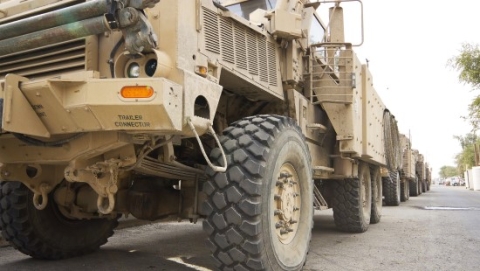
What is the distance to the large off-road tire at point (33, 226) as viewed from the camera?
14.7ft

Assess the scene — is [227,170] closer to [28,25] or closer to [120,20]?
[120,20]

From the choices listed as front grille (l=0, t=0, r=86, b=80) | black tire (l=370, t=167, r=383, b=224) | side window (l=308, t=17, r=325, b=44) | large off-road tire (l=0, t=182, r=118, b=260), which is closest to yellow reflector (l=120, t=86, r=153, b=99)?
front grille (l=0, t=0, r=86, b=80)

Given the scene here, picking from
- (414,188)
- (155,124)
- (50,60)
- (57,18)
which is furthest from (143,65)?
(414,188)

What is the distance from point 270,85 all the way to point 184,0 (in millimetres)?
1568

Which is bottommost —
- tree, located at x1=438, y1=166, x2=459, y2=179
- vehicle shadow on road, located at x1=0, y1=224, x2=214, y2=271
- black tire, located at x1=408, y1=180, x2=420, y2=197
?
vehicle shadow on road, located at x1=0, y1=224, x2=214, y2=271

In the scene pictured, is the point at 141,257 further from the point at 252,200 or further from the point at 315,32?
the point at 315,32

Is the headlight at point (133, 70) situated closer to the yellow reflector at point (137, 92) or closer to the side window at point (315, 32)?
the yellow reflector at point (137, 92)

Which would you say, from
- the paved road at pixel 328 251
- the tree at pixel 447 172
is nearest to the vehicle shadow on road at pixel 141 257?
the paved road at pixel 328 251

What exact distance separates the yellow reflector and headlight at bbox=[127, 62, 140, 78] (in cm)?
32

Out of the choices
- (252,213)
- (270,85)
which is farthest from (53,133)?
(270,85)

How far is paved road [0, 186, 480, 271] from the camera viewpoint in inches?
183

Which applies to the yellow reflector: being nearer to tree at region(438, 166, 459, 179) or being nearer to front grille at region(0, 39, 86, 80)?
front grille at region(0, 39, 86, 80)

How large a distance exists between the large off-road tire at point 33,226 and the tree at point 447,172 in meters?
152

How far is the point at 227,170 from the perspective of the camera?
3.33 meters
